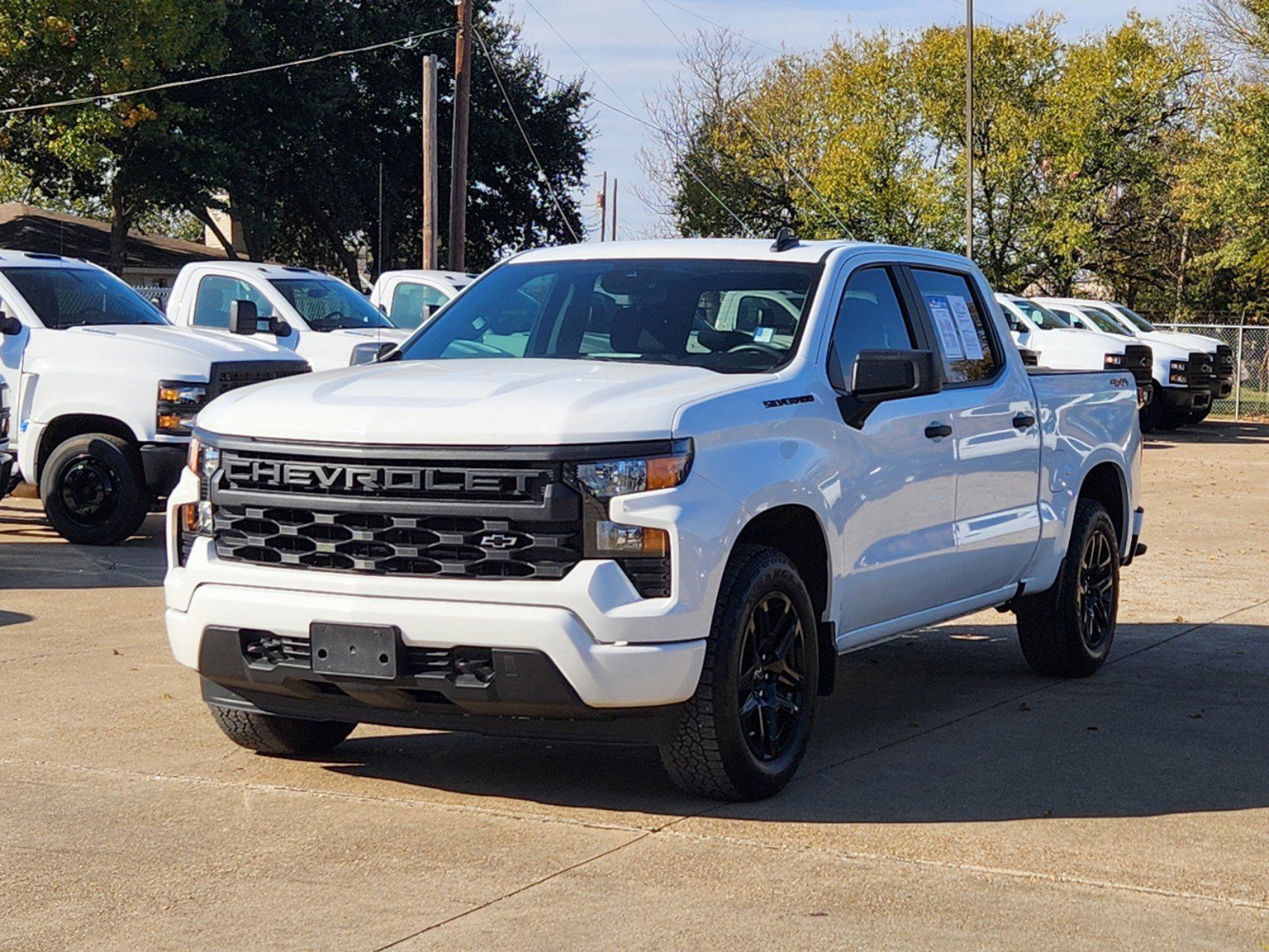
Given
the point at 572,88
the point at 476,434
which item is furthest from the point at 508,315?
the point at 572,88

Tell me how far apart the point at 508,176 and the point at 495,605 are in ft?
150

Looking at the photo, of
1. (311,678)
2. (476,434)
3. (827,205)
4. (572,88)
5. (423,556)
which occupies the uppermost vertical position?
(572,88)

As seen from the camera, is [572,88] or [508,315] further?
[572,88]

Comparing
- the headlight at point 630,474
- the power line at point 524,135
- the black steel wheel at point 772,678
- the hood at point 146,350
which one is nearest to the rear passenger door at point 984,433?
the black steel wheel at point 772,678

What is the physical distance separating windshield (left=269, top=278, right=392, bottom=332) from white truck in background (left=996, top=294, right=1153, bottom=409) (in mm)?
11911

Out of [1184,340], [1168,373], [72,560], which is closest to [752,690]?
[72,560]

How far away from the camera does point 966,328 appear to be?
7.97 m

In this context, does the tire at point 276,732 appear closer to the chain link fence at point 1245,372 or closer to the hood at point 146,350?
the hood at point 146,350

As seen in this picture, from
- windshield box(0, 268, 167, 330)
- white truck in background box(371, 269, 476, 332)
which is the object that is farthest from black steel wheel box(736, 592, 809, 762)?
white truck in background box(371, 269, 476, 332)

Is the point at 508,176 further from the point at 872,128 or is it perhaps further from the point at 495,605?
the point at 495,605

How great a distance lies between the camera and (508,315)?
7.22m

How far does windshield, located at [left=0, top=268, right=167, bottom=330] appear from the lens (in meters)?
13.5

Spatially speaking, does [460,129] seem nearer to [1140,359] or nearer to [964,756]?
[1140,359]

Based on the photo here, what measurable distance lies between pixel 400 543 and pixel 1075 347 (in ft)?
76.6
